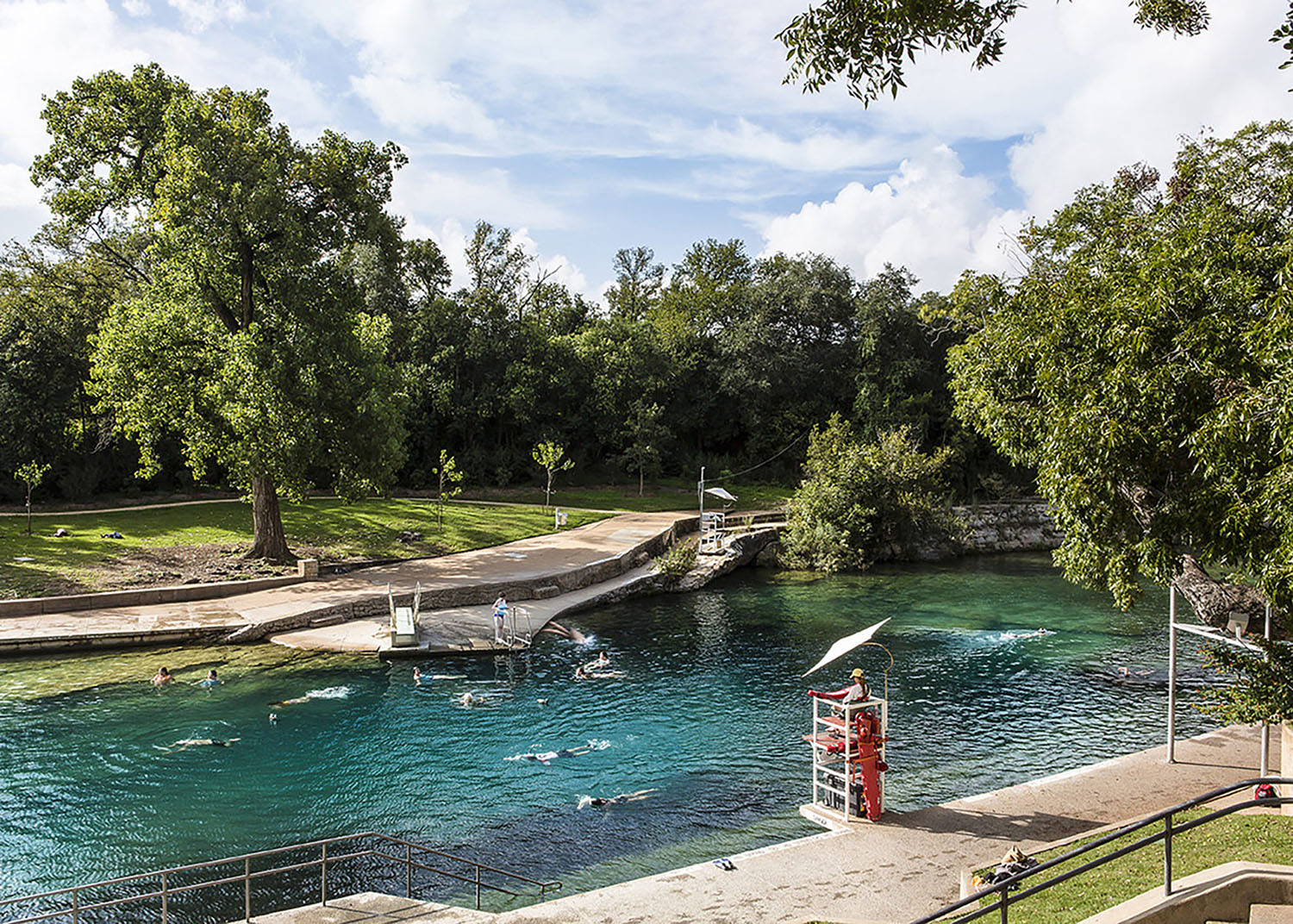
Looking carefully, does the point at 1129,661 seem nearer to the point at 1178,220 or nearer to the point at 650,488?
the point at 1178,220

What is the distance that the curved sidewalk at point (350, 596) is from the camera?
80.6 ft

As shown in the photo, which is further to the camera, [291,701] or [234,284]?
[234,284]

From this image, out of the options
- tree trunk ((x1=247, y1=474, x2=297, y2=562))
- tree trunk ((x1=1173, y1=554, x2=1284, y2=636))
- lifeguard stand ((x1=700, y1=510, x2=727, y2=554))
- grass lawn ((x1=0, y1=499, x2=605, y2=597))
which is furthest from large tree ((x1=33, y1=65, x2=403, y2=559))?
tree trunk ((x1=1173, y1=554, x2=1284, y2=636))

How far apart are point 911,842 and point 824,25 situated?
33.9 feet

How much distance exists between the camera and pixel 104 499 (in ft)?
138

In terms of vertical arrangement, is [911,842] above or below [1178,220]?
below

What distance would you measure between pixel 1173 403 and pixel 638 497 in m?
42.5

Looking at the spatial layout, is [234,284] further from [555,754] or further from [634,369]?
[634,369]

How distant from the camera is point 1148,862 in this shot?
1059cm

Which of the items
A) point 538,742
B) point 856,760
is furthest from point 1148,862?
point 538,742

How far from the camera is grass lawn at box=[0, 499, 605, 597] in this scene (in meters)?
29.0

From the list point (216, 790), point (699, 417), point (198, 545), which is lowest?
point (216, 790)

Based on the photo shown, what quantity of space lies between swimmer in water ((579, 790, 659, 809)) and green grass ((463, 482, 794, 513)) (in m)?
33.3

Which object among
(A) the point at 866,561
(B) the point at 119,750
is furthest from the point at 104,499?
(A) the point at 866,561
